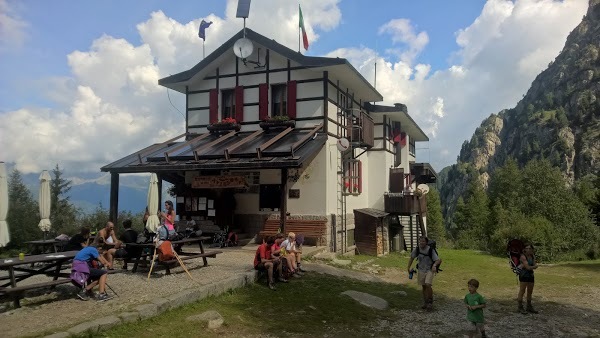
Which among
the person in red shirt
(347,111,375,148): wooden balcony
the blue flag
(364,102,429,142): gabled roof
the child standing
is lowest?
the child standing

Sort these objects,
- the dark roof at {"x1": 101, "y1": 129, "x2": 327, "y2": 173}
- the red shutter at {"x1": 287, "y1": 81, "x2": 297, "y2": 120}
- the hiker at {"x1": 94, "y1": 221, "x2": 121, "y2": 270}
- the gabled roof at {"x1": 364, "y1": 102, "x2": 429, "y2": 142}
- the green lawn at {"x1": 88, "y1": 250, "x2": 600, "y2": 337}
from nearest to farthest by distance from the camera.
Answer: the green lawn at {"x1": 88, "y1": 250, "x2": 600, "y2": 337} → the hiker at {"x1": 94, "y1": 221, "x2": 121, "y2": 270} → the dark roof at {"x1": 101, "y1": 129, "x2": 327, "y2": 173} → the red shutter at {"x1": 287, "y1": 81, "x2": 297, "y2": 120} → the gabled roof at {"x1": 364, "y1": 102, "x2": 429, "y2": 142}

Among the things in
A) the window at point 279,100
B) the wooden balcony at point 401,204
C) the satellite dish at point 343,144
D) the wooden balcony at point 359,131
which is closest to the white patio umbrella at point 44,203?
the window at point 279,100

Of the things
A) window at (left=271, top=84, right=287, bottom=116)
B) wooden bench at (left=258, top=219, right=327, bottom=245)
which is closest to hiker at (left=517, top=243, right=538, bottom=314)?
wooden bench at (left=258, top=219, right=327, bottom=245)

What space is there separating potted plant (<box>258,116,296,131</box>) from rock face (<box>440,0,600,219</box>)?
69801mm

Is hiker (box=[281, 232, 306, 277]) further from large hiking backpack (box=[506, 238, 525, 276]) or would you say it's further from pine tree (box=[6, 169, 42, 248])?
pine tree (box=[6, 169, 42, 248])

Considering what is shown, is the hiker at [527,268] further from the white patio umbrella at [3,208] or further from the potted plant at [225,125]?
the potted plant at [225,125]

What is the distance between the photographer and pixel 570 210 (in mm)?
32375

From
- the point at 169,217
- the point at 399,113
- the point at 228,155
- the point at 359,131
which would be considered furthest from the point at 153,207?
the point at 399,113

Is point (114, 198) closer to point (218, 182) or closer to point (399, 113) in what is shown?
point (218, 182)

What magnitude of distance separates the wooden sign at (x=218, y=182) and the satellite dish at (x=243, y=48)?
17.9 ft

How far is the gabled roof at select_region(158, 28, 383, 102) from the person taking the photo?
57.4 feet

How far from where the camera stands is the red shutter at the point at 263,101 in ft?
61.5

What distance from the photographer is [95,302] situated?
308 inches

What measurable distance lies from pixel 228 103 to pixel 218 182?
4.70 m
